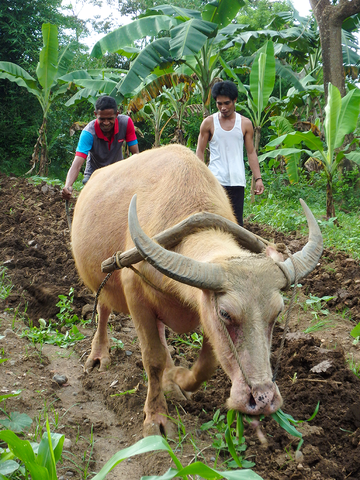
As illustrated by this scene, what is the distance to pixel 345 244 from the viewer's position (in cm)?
670

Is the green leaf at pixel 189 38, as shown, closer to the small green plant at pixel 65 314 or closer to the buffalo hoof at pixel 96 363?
A: the small green plant at pixel 65 314

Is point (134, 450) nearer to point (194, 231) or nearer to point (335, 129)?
point (194, 231)

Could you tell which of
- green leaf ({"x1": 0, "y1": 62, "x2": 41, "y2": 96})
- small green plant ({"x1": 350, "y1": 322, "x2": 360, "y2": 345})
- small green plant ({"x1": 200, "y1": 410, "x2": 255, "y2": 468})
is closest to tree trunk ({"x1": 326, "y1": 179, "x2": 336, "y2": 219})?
small green plant ({"x1": 350, "y1": 322, "x2": 360, "y2": 345})

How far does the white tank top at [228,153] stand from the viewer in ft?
17.4

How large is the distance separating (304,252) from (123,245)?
1.43 m

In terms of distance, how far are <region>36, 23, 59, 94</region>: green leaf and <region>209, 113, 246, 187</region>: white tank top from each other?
8.82 metres

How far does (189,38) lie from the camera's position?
8.18 meters

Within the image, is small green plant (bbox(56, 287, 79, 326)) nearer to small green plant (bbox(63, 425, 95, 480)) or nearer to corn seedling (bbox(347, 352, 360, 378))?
small green plant (bbox(63, 425, 95, 480))

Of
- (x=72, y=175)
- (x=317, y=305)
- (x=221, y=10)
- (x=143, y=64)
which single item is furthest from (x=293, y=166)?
(x=72, y=175)

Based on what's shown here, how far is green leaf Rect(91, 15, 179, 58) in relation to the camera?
9281mm

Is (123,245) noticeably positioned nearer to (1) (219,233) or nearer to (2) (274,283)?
(1) (219,233)

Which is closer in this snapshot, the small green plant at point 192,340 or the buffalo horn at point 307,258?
the buffalo horn at point 307,258

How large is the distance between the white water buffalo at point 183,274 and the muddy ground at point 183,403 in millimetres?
240

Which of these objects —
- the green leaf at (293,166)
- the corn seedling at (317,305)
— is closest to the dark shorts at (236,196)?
the corn seedling at (317,305)
